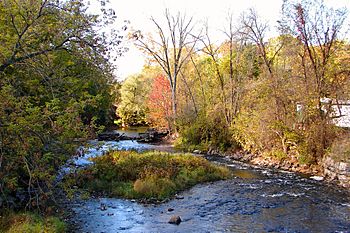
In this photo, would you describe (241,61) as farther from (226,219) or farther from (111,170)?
(226,219)

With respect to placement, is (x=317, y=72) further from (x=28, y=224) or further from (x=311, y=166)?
(x=28, y=224)

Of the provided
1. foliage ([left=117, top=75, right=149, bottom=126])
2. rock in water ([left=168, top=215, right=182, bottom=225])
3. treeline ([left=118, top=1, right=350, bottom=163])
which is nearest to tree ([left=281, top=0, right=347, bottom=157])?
treeline ([left=118, top=1, right=350, bottom=163])

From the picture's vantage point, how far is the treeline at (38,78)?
7984 mm

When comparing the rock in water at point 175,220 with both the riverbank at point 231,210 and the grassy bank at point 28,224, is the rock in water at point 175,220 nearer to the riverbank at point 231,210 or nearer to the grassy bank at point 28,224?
the riverbank at point 231,210

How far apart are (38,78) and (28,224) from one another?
3.95 meters

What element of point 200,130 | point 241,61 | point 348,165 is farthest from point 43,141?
point 241,61

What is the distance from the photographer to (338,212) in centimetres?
1220

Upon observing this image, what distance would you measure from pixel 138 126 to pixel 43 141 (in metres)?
42.8

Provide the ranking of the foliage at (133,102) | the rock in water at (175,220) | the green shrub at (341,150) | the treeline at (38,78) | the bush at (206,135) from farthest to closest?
the foliage at (133,102)
the bush at (206,135)
the green shrub at (341,150)
the rock in water at (175,220)
the treeline at (38,78)

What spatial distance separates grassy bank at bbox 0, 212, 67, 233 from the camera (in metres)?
9.29

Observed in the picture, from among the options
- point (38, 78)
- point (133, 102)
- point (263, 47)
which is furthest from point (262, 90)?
point (133, 102)

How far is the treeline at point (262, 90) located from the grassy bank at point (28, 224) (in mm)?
14375

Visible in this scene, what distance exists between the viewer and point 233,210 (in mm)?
12711

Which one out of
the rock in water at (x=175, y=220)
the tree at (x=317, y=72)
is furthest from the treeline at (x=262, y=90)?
the rock in water at (x=175, y=220)
